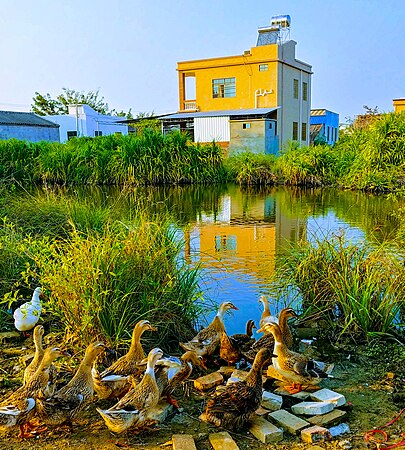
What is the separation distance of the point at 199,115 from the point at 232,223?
2169 cm

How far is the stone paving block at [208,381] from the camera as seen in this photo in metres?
3.98

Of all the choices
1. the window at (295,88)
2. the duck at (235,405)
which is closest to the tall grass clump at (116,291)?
the duck at (235,405)

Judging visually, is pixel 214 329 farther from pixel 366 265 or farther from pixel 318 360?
pixel 366 265

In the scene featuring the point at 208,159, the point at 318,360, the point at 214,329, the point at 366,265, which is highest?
the point at 208,159

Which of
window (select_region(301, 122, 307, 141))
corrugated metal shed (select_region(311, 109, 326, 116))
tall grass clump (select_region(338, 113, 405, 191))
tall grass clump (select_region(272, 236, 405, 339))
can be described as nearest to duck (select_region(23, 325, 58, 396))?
tall grass clump (select_region(272, 236, 405, 339))

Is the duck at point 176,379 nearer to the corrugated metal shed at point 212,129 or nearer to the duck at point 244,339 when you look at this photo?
the duck at point 244,339

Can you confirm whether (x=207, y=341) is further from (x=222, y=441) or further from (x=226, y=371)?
(x=222, y=441)

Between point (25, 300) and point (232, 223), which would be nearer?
point (25, 300)

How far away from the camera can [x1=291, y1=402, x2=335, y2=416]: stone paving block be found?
3.56m

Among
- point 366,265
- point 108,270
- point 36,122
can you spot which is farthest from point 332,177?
point 36,122

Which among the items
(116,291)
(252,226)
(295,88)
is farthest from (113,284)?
(295,88)

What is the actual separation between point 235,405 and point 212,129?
30455mm

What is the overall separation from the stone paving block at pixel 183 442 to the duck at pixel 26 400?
98 cm

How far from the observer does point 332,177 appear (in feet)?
74.1
